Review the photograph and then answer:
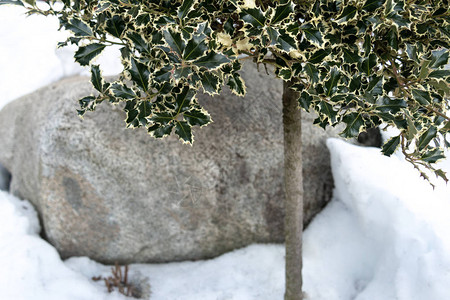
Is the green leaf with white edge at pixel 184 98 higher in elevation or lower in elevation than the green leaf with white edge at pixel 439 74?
higher

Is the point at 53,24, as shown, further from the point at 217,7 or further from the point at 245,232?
the point at 217,7

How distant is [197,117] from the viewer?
4.53ft

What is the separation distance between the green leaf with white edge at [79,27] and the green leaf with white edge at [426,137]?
4.99ft

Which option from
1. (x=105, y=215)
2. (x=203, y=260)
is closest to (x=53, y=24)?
(x=105, y=215)

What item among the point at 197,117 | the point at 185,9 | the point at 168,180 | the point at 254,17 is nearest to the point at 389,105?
the point at 254,17

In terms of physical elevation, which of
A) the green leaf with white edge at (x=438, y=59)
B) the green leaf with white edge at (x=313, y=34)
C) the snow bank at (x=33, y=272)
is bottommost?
the snow bank at (x=33, y=272)

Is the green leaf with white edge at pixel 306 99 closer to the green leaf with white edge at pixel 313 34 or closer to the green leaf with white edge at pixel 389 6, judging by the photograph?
the green leaf with white edge at pixel 313 34

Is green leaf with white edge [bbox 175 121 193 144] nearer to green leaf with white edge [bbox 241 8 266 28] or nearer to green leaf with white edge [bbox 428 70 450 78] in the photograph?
green leaf with white edge [bbox 241 8 266 28]

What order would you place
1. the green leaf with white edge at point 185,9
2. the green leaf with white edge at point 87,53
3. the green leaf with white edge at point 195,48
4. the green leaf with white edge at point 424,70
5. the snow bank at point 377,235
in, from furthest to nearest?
1. the snow bank at point 377,235
2. the green leaf with white edge at point 87,53
3. the green leaf with white edge at point 424,70
4. the green leaf with white edge at point 185,9
5. the green leaf with white edge at point 195,48

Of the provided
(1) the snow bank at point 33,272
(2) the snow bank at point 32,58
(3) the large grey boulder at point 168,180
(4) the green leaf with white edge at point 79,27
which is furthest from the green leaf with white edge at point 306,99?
(2) the snow bank at point 32,58

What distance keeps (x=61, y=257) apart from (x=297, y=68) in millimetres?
2927

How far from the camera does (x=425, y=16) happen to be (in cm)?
151

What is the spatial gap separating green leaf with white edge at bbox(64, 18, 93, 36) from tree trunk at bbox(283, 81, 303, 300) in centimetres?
113

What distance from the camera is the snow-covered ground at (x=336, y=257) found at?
8.28 ft
